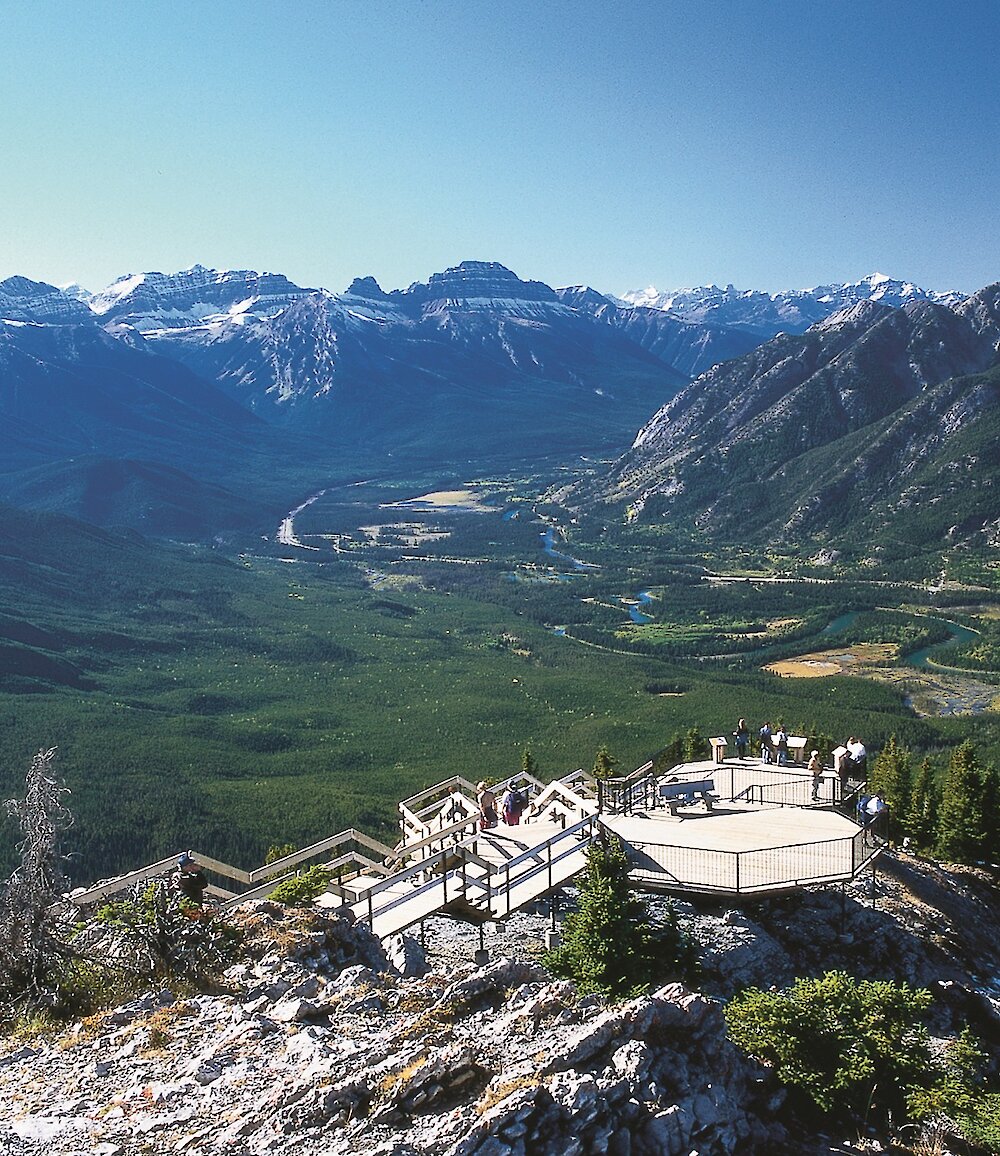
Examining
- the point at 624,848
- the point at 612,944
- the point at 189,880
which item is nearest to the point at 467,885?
the point at 624,848

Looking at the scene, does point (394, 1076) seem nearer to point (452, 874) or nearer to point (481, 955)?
point (481, 955)

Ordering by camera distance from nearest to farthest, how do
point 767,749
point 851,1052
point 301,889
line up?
point 851,1052 → point 301,889 → point 767,749

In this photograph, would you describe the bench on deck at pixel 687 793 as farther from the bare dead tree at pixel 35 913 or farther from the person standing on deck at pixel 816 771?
the bare dead tree at pixel 35 913

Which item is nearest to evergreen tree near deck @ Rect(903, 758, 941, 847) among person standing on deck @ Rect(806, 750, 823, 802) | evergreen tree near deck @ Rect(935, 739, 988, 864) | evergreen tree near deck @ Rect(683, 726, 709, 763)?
evergreen tree near deck @ Rect(935, 739, 988, 864)

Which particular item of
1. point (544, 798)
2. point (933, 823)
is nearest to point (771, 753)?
point (544, 798)

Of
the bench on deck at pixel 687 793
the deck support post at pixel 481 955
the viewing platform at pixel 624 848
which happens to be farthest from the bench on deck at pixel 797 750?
the deck support post at pixel 481 955

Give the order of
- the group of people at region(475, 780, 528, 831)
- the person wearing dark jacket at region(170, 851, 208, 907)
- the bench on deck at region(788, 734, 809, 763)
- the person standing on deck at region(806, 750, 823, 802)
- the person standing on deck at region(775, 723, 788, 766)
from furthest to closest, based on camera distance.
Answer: the bench on deck at region(788, 734, 809, 763), the person standing on deck at region(775, 723, 788, 766), the person standing on deck at region(806, 750, 823, 802), the group of people at region(475, 780, 528, 831), the person wearing dark jacket at region(170, 851, 208, 907)

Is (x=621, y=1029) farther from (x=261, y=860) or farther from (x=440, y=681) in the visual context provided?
(x=440, y=681)

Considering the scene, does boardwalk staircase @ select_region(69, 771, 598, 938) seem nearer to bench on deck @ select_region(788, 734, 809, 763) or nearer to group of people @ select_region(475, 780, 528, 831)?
group of people @ select_region(475, 780, 528, 831)
